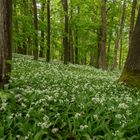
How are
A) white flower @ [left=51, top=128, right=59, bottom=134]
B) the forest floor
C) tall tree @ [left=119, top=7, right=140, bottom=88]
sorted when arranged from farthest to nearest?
tall tree @ [left=119, top=7, right=140, bottom=88] → white flower @ [left=51, top=128, right=59, bottom=134] → the forest floor

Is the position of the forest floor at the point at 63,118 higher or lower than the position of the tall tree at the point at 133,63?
lower

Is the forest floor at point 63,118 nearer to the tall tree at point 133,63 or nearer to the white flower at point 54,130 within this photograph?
the white flower at point 54,130

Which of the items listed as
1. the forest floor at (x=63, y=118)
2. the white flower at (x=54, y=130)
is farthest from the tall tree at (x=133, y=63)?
the white flower at (x=54, y=130)

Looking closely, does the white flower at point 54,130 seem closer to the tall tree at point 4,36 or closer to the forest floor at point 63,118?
the forest floor at point 63,118

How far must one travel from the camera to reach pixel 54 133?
5703mm

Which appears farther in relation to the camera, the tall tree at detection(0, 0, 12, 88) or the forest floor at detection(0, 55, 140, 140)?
the tall tree at detection(0, 0, 12, 88)

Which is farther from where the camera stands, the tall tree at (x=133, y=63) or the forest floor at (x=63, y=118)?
the tall tree at (x=133, y=63)

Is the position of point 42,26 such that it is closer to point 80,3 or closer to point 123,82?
point 80,3

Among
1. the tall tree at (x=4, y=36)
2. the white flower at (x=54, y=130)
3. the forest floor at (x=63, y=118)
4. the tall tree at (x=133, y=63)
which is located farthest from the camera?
the tall tree at (x=133, y=63)

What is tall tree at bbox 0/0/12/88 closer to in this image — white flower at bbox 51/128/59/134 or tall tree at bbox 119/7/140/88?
white flower at bbox 51/128/59/134

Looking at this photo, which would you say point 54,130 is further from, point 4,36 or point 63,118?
point 4,36

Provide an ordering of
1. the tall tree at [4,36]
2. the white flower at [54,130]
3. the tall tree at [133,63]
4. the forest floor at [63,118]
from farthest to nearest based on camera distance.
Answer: the tall tree at [133,63]
the tall tree at [4,36]
the white flower at [54,130]
the forest floor at [63,118]

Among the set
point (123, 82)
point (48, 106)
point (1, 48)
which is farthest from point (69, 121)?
point (123, 82)

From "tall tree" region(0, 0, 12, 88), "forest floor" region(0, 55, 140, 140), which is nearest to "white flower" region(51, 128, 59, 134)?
"forest floor" region(0, 55, 140, 140)
